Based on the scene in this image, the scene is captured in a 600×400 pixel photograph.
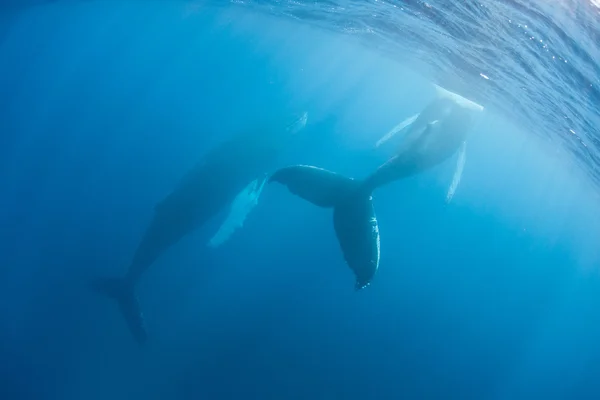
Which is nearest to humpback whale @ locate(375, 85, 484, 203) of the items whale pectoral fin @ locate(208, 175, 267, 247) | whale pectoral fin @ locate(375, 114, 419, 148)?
whale pectoral fin @ locate(375, 114, 419, 148)

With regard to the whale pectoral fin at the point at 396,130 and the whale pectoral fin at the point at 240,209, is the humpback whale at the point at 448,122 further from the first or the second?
the whale pectoral fin at the point at 240,209

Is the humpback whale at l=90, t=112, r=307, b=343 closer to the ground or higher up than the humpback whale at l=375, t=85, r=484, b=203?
closer to the ground

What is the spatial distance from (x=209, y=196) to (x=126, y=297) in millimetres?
4082

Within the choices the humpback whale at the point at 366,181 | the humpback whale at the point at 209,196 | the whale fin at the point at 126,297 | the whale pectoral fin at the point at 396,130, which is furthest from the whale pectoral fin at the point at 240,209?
the humpback whale at the point at 366,181

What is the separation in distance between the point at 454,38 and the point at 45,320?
21028 mm

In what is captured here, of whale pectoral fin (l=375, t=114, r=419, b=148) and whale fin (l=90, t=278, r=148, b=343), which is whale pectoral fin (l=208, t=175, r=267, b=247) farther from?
whale pectoral fin (l=375, t=114, r=419, b=148)

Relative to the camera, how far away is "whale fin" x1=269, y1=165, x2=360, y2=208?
793 cm

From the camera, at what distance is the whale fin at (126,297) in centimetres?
1380

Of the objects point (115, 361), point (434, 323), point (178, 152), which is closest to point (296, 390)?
point (115, 361)

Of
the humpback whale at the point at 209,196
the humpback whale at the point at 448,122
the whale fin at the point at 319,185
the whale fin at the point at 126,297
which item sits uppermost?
the humpback whale at the point at 448,122

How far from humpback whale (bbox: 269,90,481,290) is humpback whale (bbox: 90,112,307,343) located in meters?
5.30

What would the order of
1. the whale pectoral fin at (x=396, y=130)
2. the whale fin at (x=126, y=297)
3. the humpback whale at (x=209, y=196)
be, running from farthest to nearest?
the whale fin at (x=126, y=297) < the humpback whale at (x=209, y=196) < the whale pectoral fin at (x=396, y=130)

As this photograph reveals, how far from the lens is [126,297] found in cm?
1394

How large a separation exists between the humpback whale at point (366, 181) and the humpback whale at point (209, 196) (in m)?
5.30
